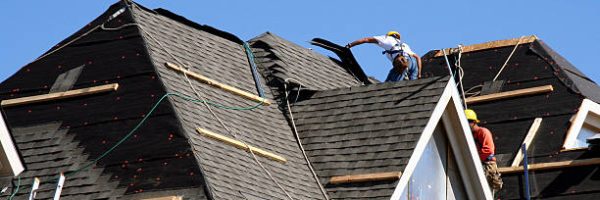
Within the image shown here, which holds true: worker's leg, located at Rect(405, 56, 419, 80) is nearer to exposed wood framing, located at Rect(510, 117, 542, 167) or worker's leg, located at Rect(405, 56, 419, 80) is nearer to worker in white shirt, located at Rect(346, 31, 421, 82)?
worker in white shirt, located at Rect(346, 31, 421, 82)

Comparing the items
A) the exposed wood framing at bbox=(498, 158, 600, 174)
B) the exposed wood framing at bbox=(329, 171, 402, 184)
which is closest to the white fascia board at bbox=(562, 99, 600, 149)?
the exposed wood framing at bbox=(498, 158, 600, 174)

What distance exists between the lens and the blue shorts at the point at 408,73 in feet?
67.3

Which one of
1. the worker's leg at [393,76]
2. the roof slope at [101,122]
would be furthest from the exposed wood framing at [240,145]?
the worker's leg at [393,76]

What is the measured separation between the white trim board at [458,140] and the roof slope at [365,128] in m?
0.09

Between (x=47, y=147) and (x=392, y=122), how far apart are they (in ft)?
13.3

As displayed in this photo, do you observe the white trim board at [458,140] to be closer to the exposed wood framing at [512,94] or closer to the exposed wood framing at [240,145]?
the exposed wood framing at [240,145]

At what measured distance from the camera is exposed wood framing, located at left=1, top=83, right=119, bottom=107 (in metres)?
16.3

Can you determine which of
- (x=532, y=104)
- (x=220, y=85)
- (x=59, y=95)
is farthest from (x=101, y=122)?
(x=532, y=104)

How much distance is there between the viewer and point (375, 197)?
52.1 feet

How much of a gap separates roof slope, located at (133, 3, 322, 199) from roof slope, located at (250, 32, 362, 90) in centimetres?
33

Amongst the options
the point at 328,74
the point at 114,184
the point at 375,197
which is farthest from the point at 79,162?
the point at 328,74

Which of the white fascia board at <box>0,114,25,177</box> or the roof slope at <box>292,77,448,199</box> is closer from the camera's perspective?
the white fascia board at <box>0,114,25,177</box>

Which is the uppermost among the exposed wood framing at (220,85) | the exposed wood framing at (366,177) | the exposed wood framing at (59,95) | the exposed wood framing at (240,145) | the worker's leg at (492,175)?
the exposed wood framing at (220,85)

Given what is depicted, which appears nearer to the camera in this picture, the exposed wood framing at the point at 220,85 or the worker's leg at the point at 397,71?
the exposed wood framing at the point at 220,85
